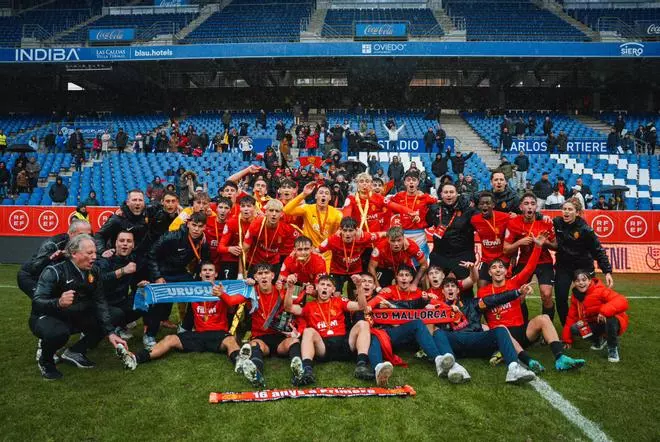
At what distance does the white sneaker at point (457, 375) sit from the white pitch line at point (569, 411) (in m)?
0.68

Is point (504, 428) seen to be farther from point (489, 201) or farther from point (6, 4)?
point (6, 4)

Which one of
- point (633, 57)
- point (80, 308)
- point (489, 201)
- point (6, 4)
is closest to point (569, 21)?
point (633, 57)

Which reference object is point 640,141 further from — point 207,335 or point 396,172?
point 207,335

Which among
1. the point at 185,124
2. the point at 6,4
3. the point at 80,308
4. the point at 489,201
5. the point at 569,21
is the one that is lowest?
the point at 80,308

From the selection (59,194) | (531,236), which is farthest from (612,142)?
(59,194)

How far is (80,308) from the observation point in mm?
5570

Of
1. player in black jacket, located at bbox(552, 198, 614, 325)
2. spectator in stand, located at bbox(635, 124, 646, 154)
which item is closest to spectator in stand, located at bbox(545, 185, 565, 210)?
player in black jacket, located at bbox(552, 198, 614, 325)

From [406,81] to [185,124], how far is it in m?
13.8

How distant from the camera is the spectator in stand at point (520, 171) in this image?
18797 mm

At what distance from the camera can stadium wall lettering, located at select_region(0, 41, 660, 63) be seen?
83.9 feet

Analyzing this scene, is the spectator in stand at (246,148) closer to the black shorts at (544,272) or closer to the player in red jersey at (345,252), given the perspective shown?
the player in red jersey at (345,252)

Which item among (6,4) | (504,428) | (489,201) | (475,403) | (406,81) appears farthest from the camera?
(6,4)

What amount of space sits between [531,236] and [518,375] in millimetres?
A: 2300

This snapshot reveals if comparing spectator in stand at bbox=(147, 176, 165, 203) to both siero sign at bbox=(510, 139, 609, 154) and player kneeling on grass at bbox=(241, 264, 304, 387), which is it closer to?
player kneeling on grass at bbox=(241, 264, 304, 387)
